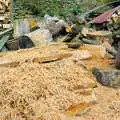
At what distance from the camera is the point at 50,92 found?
198 inches

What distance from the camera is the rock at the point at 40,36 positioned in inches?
305

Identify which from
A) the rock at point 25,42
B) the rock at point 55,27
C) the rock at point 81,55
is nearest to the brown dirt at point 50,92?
the rock at point 81,55

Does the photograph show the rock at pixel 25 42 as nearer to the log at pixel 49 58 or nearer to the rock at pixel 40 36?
the rock at pixel 40 36

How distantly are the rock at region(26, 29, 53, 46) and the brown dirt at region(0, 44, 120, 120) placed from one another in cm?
190

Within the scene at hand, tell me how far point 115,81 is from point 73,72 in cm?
65

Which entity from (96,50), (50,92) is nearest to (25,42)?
(96,50)

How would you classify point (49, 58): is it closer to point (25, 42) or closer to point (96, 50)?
point (96, 50)

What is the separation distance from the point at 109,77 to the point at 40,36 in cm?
272

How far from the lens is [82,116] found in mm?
4781

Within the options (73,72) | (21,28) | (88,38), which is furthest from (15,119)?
(21,28)

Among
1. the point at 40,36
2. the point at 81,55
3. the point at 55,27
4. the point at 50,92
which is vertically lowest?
the point at 50,92

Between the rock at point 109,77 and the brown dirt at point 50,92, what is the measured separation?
93 mm

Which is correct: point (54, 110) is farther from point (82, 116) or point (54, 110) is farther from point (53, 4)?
point (53, 4)

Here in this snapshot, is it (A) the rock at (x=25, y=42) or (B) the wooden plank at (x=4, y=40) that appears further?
(B) the wooden plank at (x=4, y=40)
